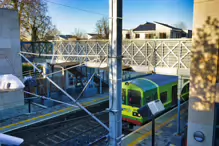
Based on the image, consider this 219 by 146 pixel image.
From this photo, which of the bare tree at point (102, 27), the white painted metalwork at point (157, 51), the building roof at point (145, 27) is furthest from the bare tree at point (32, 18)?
the building roof at point (145, 27)

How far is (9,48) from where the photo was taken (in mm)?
13195

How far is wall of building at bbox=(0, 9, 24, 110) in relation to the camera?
41.5 feet

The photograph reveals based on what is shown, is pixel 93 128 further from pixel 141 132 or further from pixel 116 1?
pixel 116 1

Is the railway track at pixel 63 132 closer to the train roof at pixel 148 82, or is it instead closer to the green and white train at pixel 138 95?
the green and white train at pixel 138 95

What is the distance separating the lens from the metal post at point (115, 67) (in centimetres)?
397

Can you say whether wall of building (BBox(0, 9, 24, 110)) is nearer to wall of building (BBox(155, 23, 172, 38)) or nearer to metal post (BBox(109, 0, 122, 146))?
metal post (BBox(109, 0, 122, 146))

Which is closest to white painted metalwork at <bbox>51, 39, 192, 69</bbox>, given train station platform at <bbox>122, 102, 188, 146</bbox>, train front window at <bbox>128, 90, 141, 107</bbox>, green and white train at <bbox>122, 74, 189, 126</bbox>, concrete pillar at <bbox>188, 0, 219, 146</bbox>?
green and white train at <bbox>122, 74, 189, 126</bbox>

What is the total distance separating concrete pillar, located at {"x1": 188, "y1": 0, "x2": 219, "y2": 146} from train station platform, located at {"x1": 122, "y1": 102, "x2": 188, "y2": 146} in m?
4.44

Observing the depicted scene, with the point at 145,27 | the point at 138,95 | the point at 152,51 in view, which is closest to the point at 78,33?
the point at 145,27

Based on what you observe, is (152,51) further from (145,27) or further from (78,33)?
(78,33)

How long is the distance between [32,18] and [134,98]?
19098 millimetres

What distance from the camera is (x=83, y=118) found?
12672 millimetres

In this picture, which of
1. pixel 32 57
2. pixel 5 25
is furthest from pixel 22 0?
pixel 5 25

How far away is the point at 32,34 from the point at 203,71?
25.2 meters
